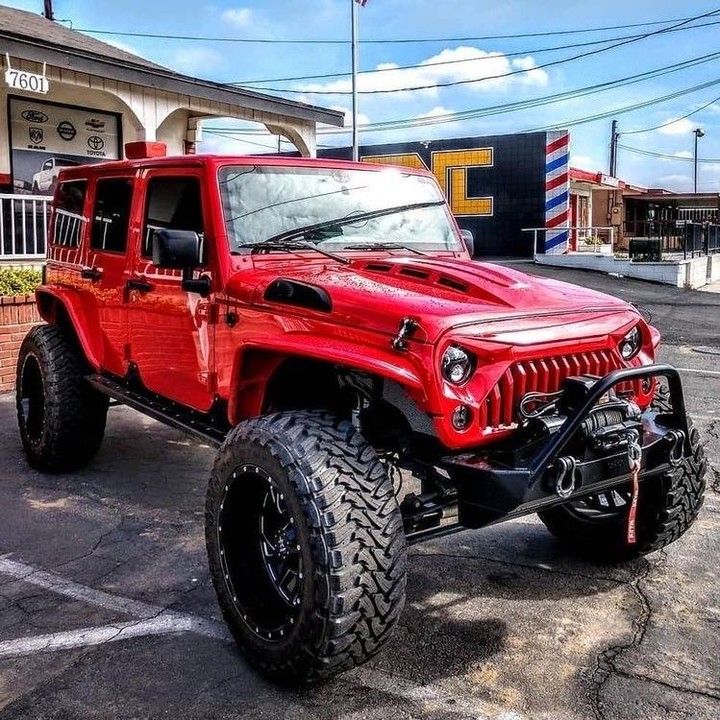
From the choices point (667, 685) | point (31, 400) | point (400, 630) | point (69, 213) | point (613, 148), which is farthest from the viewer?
point (613, 148)

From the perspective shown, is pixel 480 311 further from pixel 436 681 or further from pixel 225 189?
pixel 225 189

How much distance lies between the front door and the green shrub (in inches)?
189

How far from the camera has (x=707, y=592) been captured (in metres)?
3.67

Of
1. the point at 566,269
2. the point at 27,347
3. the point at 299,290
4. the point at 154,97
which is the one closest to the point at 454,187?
the point at 566,269

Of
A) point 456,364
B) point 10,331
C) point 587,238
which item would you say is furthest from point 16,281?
point 587,238

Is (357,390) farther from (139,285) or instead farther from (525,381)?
(139,285)

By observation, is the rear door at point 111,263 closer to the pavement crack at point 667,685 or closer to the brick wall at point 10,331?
the pavement crack at point 667,685

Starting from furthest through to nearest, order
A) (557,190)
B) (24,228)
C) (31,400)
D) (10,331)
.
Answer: (557,190), (24,228), (10,331), (31,400)

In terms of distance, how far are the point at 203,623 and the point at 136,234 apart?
7.11ft

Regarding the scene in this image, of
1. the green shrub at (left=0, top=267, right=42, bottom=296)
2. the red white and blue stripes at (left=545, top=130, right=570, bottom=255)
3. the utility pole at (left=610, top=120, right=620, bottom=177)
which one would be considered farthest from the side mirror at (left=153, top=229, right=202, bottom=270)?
the utility pole at (left=610, top=120, right=620, bottom=177)

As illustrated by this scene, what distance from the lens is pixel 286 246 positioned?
12.6ft

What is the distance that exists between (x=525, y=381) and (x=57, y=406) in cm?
337

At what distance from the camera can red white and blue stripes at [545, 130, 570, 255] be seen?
2370 centimetres

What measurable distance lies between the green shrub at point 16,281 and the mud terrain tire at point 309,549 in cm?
642
